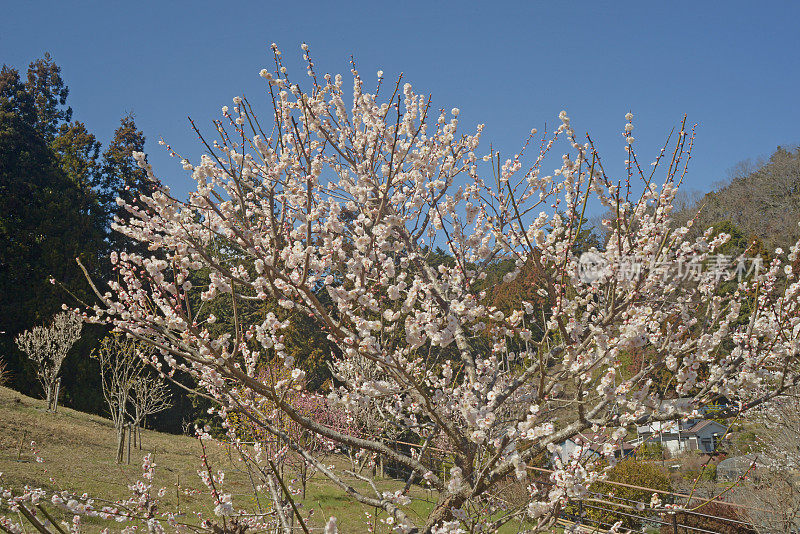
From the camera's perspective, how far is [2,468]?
8461 millimetres

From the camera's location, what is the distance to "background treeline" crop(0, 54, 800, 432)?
19.8 metres

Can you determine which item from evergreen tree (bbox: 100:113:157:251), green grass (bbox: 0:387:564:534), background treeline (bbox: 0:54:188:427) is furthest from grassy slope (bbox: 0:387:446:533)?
evergreen tree (bbox: 100:113:157:251)

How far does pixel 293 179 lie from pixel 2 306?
864 inches

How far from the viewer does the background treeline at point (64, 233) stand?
19.8 m

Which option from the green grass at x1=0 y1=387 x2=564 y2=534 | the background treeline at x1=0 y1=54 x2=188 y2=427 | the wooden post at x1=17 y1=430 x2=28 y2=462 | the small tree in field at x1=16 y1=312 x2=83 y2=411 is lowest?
the green grass at x1=0 y1=387 x2=564 y2=534

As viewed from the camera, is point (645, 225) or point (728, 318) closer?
point (728, 318)

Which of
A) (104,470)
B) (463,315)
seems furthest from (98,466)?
(463,315)

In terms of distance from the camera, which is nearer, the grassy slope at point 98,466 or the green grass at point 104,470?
the green grass at point 104,470

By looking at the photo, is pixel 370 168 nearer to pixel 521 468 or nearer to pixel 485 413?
pixel 485 413

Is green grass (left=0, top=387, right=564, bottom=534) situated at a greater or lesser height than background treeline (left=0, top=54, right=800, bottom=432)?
lesser

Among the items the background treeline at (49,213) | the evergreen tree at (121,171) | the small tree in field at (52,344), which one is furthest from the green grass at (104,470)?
the evergreen tree at (121,171)

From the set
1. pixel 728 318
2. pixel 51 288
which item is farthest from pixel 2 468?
pixel 51 288

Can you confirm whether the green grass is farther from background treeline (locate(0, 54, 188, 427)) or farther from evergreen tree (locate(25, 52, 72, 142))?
evergreen tree (locate(25, 52, 72, 142))

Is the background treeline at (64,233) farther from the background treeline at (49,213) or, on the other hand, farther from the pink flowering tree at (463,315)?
the pink flowering tree at (463,315)
